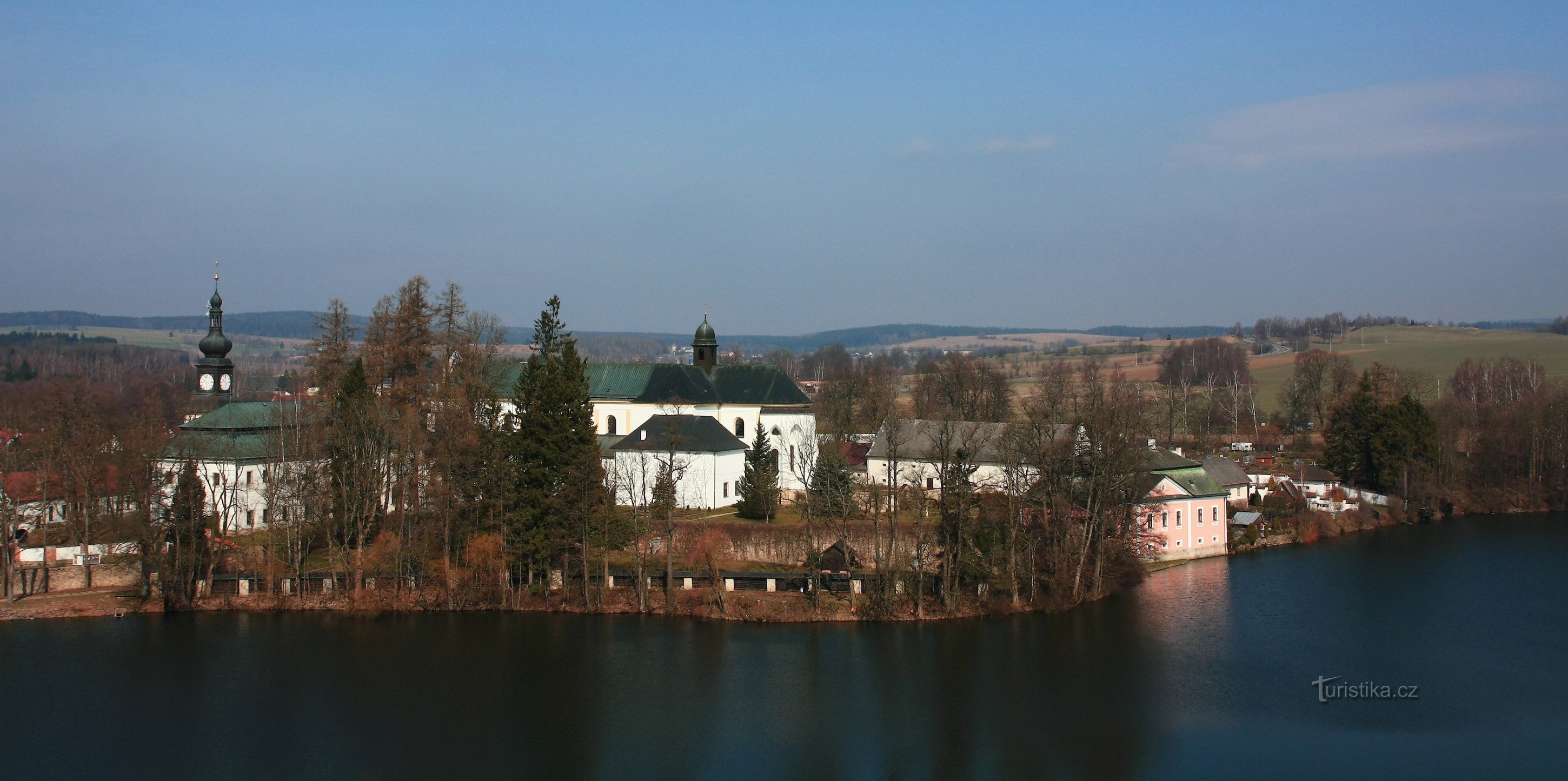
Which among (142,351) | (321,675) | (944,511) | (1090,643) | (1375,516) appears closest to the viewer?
(321,675)

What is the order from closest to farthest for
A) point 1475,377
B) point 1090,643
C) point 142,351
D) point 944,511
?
point 1090,643
point 944,511
point 1475,377
point 142,351

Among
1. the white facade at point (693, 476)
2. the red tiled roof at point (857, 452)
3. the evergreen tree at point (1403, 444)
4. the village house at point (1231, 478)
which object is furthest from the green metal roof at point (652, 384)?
the evergreen tree at point (1403, 444)

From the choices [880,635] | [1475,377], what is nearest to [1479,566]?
[880,635]

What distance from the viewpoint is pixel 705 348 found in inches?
2005

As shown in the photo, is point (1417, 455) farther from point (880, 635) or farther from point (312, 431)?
point (312, 431)

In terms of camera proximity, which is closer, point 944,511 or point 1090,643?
point 1090,643

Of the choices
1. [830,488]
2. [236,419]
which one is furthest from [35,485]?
[830,488]

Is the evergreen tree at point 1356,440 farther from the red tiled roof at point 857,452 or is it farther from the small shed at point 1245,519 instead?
the red tiled roof at point 857,452

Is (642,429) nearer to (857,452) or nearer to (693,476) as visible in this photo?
(693,476)

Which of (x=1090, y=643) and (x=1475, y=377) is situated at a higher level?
(x=1475, y=377)

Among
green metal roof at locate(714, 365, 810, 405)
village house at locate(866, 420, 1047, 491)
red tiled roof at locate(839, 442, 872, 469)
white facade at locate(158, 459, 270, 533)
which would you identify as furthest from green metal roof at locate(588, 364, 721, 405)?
white facade at locate(158, 459, 270, 533)

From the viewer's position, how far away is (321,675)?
25.7 meters

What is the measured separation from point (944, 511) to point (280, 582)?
1893 centimetres

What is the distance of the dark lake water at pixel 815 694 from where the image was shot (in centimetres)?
2047
